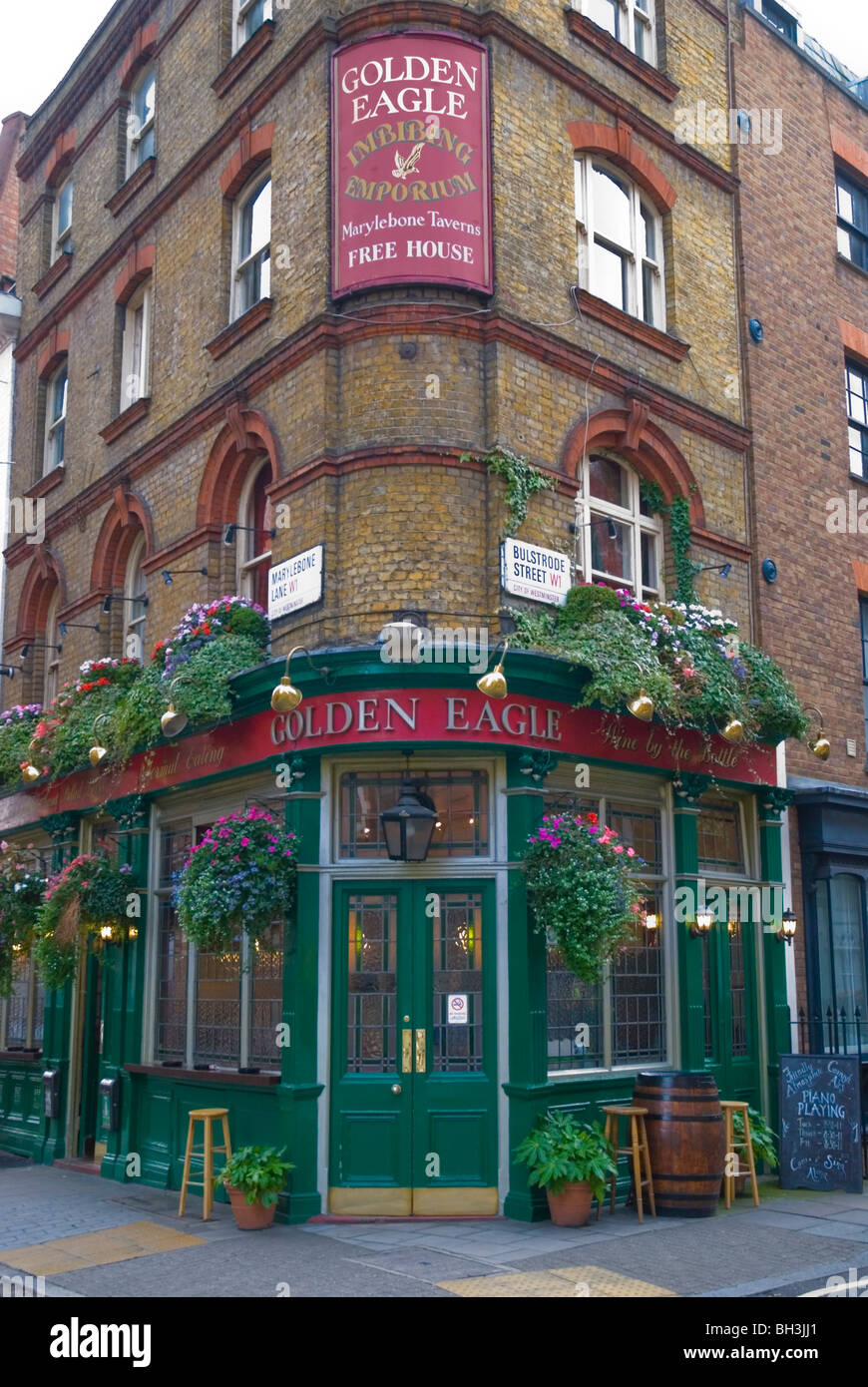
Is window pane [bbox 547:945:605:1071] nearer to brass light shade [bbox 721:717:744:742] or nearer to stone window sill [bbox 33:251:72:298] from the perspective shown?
Answer: brass light shade [bbox 721:717:744:742]

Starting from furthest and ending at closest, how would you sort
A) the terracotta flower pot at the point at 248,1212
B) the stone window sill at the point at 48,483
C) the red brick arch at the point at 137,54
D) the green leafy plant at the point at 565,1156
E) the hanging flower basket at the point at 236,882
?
the stone window sill at the point at 48,483
the red brick arch at the point at 137,54
the hanging flower basket at the point at 236,882
the terracotta flower pot at the point at 248,1212
the green leafy plant at the point at 565,1156

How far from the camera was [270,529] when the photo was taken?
12688 mm

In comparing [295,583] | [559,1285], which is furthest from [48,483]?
[559,1285]

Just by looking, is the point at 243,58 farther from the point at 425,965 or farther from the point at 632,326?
the point at 425,965

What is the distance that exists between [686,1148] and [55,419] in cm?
1332

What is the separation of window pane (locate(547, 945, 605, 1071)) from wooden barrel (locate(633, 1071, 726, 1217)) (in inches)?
35.0

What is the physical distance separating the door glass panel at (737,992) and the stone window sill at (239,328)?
7.52 metres

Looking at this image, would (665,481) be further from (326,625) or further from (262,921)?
(262,921)

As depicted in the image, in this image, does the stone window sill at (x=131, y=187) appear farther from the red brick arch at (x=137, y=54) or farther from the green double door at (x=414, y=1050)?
the green double door at (x=414, y=1050)

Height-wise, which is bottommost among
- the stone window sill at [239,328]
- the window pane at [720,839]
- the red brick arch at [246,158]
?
the window pane at [720,839]

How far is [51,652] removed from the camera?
18078 millimetres

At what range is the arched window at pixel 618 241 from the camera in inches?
520

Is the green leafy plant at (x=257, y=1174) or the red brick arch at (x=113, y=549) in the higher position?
the red brick arch at (x=113, y=549)

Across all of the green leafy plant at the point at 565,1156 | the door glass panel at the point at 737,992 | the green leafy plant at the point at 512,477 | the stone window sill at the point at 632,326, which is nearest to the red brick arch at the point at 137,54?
the stone window sill at the point at 632,326
